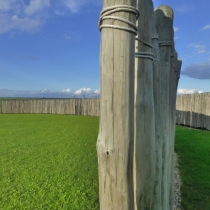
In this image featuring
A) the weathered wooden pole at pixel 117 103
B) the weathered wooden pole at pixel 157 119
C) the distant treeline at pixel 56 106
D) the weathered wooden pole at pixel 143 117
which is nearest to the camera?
the weathered wooden pole at pixel 117 103

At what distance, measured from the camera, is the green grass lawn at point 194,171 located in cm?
389

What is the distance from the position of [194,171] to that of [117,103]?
15.2 ft

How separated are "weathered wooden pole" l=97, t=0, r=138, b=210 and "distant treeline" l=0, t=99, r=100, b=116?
54.8 ft

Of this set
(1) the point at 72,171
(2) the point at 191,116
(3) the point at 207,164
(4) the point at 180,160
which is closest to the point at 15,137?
(1) the point at 72,171

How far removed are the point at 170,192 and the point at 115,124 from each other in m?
1.43

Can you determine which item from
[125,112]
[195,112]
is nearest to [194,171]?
[125,112]

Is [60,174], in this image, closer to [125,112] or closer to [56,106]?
[125,112]

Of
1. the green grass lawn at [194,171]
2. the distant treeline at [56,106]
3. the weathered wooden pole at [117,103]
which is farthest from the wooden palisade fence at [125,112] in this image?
the distant treeline at [56,106]

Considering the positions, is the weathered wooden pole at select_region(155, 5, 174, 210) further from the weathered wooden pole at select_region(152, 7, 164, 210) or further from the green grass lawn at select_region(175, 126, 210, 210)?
the green grass lawn at select_region(175, 126, 210, 210)

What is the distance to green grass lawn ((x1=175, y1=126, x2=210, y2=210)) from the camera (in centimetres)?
389

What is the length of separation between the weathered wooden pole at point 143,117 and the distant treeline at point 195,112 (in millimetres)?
11823

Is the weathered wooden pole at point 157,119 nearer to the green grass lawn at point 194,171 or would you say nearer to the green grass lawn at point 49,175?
the green grass lawn at point 49,175

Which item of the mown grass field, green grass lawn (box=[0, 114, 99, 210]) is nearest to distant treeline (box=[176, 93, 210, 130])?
the mown grass field

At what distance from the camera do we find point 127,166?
4.57 ft
